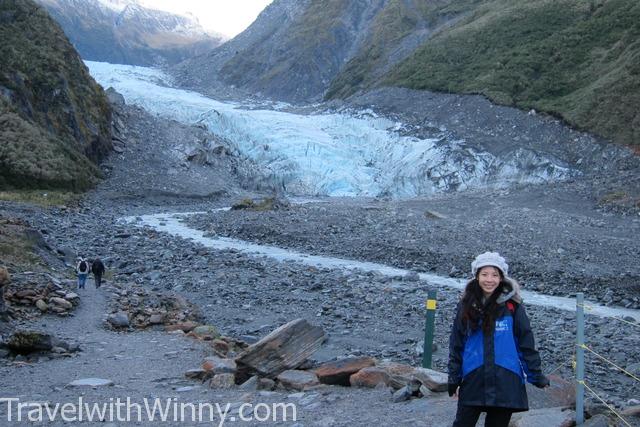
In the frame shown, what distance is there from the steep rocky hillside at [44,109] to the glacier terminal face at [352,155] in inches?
406

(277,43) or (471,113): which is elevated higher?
(277,43)

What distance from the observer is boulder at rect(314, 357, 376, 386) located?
20.1 ft

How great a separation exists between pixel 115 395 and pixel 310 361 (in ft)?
6.31

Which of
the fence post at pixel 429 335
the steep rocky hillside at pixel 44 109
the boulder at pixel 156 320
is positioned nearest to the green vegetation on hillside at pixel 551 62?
Result: the steep rocky hillside at pixel 44 109

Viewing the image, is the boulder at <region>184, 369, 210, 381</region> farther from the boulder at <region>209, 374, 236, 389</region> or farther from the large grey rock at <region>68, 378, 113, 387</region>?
the large grey rock at <region>68, 378, 113, 387</region>

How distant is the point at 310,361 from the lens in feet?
22.1

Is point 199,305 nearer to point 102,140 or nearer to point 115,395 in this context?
point 115,395

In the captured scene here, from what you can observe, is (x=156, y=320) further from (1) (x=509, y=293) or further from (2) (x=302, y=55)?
(2) (x=302, y=55)

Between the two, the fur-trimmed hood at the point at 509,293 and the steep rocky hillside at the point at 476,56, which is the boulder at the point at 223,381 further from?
the steep rocky hillside at the point at 476,56

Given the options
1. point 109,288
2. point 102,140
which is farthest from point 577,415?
point 102,140

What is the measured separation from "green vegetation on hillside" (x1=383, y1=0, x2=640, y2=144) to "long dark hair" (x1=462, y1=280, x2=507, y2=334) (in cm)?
3287

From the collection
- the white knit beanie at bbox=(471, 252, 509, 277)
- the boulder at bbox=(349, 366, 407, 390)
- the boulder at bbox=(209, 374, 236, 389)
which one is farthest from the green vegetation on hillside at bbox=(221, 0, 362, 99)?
the white knit beanie at bbox=(471, 252, 509, 277)

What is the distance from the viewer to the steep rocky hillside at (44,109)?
98.6 feet

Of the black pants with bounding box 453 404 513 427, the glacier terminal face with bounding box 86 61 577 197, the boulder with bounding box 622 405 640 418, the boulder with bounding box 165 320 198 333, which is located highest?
the glacier terminal face with bounding box 86 61 577 197
